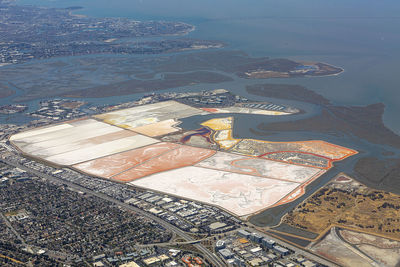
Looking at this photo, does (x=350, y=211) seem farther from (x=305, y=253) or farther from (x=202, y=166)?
(x=202, y=166)

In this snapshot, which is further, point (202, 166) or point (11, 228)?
point (202, 166)

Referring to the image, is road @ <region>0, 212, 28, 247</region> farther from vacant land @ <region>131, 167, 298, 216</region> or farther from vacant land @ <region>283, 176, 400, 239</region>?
vacant land @ <region>283, 176, 400, 239</region>

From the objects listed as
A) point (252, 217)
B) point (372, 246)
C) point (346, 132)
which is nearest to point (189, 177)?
point (252, 217)

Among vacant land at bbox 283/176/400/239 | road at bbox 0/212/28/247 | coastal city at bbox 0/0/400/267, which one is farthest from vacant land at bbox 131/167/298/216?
road at bbox 0/212/28/247

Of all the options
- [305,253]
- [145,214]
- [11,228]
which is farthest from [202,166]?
[11,228]

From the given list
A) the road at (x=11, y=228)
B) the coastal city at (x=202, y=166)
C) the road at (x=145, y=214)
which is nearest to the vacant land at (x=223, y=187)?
the coastal city at (x=202, y=166)

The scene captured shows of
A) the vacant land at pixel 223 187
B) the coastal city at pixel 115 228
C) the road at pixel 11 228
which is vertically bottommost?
the road at pixel 11 228

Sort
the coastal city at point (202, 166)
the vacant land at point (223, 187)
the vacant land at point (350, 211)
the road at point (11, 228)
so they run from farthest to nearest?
the vacant land at point (223, 187) → the vacant land at point (350, 211) → the road at point (11, 228) → the coastal city at point (202, 166)

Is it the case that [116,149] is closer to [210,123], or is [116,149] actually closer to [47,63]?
[210,123]

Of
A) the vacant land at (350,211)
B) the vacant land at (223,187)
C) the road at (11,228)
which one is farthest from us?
the vacant land at (223,187)

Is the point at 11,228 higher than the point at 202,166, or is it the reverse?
the point at 202,166

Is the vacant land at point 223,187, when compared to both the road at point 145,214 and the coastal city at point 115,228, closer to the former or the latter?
the coastal city at point 115,228
